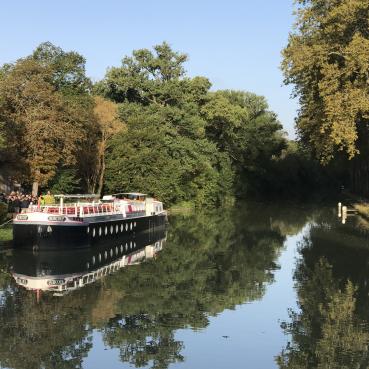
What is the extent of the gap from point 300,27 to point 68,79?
99.7 feet

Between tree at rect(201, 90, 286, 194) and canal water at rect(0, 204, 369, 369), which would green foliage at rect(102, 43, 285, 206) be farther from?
canal water at rect(0, 204, 369, 369)

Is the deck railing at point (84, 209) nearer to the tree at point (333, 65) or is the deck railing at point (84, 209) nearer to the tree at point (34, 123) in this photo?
the tree at point (34, 123)

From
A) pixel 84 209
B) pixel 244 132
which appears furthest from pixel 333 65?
pixel 244 132

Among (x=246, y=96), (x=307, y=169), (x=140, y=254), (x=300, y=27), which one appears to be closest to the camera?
(x=140, y=254)

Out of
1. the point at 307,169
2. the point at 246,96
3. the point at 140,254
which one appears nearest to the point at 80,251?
the point at 140,254

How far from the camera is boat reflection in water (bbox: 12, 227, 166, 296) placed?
2689cm

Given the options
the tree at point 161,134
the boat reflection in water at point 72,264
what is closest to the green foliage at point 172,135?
the tree at point 161,134

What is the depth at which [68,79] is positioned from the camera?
71.8 meters

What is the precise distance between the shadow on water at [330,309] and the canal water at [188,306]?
0.17 feet

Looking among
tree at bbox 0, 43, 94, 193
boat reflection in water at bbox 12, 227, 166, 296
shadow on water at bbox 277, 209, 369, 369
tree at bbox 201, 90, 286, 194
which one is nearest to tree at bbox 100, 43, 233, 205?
tree at bbox 201, 90, 286, 194

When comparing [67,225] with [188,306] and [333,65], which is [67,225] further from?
[333,65]

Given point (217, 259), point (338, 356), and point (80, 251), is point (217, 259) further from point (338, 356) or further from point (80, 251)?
point (338, 356)

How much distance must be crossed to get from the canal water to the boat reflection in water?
57 millimetres

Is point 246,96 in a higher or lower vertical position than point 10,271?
higher
